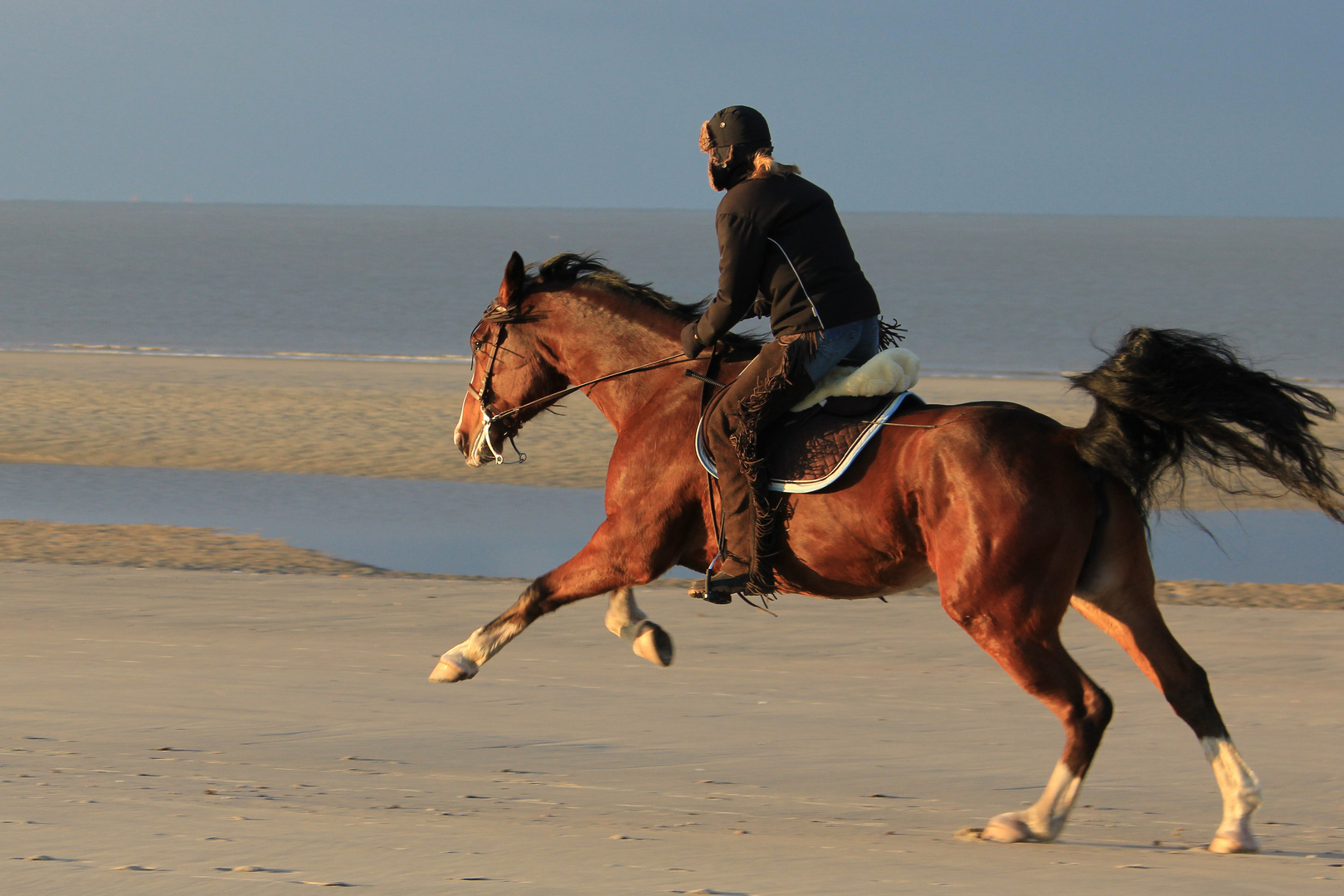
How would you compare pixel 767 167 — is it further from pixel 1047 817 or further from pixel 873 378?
pixel 1047 817

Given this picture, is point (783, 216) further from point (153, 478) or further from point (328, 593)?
point (153, 478)

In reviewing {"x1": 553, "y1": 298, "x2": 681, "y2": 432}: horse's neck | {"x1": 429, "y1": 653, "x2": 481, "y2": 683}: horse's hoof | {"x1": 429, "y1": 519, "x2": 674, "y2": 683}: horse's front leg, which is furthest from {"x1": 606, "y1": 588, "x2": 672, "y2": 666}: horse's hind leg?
{"x1": 553, "y1": 298, "x2": 681, "y2": 432}: horse's neck

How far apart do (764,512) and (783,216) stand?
116 cm

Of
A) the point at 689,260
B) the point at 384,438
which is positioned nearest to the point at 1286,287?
the point at 689,260

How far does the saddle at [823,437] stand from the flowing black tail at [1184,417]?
0.72 m

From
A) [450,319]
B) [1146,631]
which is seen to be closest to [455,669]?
[1146,631]

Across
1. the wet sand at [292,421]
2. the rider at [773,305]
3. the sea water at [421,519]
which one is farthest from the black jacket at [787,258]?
the wet sand at [292,421]

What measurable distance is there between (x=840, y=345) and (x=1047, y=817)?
1.96 metres

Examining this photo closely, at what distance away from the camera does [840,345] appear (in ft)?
20.1

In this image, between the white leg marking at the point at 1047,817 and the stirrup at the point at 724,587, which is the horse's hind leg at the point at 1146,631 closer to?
the white leg marking at the point at 1047,817

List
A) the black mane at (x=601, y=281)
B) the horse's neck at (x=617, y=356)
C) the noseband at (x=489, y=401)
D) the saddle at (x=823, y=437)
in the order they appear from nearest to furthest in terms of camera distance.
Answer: the saddle at (x=823, y=437)
the horse's neck at (x=617, y=356)
the black mane at (x=601, y=281)
the noseband at (x=489, y=401)

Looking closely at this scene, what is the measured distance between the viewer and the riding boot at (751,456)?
603cm

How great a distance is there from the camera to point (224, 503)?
1544 centimetres

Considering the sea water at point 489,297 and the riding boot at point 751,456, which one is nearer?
the riding boot at point 751,456
